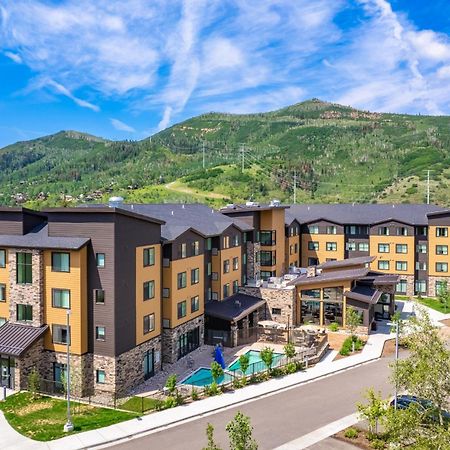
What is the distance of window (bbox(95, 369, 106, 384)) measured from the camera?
94.7 feet

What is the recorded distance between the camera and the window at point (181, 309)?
35625mm

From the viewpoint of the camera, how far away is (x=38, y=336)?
2944cm

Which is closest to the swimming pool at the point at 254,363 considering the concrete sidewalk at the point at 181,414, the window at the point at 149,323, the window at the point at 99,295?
the concrete sidewalk at the point at 181,414

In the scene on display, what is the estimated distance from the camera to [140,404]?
Answer: 27.1m

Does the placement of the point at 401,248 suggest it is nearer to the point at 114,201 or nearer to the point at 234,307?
the point at 234,307

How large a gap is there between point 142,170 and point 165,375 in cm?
14340

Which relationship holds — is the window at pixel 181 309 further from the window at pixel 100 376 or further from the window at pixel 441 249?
the window at pixel 441 249

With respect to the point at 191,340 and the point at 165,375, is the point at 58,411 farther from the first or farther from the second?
the point at 191,340

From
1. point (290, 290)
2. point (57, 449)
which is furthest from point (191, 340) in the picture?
point (57, 449)

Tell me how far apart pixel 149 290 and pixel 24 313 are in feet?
27.5

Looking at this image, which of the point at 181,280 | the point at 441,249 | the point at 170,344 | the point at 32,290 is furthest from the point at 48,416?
the point at 441,249

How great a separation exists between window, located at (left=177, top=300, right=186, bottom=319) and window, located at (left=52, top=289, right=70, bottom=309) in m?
9.17

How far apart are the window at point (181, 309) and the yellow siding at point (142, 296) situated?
217 cm

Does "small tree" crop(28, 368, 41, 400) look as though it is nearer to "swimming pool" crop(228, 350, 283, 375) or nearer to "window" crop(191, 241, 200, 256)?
"swimming pool" crop(228, 350, 283, 375)
